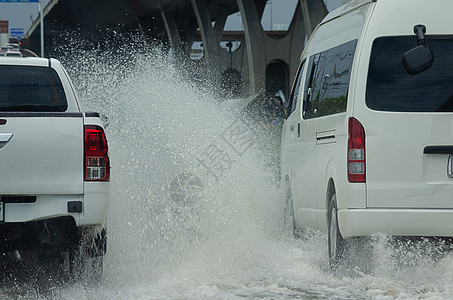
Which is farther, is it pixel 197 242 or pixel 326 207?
pixel 197 242

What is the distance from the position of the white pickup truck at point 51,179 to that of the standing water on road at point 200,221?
1.42 feet

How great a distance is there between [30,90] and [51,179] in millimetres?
1589

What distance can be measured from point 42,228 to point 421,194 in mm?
2717

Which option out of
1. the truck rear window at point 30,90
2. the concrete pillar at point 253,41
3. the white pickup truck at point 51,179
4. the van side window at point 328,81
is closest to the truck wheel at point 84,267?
the white pickup truck at point 51,179

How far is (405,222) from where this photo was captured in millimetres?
7098

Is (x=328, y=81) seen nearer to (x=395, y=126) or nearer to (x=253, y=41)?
(x=395, y=126)

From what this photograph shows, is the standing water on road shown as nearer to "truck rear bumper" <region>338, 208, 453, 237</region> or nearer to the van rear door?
"truck rear bumper" <region>338, 208, 453, 237</region>

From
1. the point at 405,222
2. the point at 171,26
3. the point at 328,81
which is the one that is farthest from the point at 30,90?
the point at 171,26

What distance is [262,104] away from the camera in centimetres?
1023

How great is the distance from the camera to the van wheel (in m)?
7.61

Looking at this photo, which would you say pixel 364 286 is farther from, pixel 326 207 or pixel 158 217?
pixel 158 217

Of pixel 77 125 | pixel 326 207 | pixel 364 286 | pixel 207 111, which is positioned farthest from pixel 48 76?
pixel 207 111

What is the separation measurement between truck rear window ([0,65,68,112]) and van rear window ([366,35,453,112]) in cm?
254

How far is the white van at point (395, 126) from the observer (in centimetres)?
711
